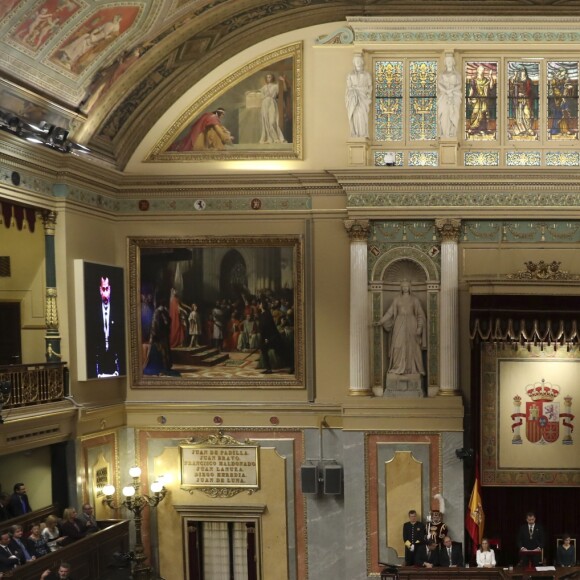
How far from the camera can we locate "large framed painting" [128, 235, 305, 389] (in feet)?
61.6

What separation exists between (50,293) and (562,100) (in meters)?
11.0

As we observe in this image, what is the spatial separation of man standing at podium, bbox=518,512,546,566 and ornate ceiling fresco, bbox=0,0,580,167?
33.2 feet

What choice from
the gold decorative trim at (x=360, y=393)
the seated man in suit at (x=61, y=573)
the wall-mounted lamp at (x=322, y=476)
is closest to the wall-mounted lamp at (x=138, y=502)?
the wall-mounted lamp at (x=322, y=476)

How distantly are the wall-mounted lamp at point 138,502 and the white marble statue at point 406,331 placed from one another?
5398 mm

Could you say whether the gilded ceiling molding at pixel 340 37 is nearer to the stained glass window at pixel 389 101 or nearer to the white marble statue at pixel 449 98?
the stained glass window at pixel 389 101

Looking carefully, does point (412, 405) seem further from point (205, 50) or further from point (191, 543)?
point (205, 50)

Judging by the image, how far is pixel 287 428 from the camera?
60.9 feet

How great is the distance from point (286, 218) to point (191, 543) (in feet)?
23.3

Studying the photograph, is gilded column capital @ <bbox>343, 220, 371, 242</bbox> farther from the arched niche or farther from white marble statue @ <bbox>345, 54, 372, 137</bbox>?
white marble statue @ <bbox>345, 54, 372, 137</bbox>

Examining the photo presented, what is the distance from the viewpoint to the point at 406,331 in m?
18.2

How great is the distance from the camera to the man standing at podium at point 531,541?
17.1m

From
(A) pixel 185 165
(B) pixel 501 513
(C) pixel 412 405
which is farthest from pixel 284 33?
(B) pixel 501 513

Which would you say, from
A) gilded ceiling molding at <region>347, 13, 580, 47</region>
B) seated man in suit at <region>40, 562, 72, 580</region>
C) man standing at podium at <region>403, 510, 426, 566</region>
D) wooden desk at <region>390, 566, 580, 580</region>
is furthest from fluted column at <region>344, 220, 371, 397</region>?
seated man in suit at <region>40, 562, 72, 580</region>

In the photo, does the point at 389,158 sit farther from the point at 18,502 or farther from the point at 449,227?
the point at 18,502
